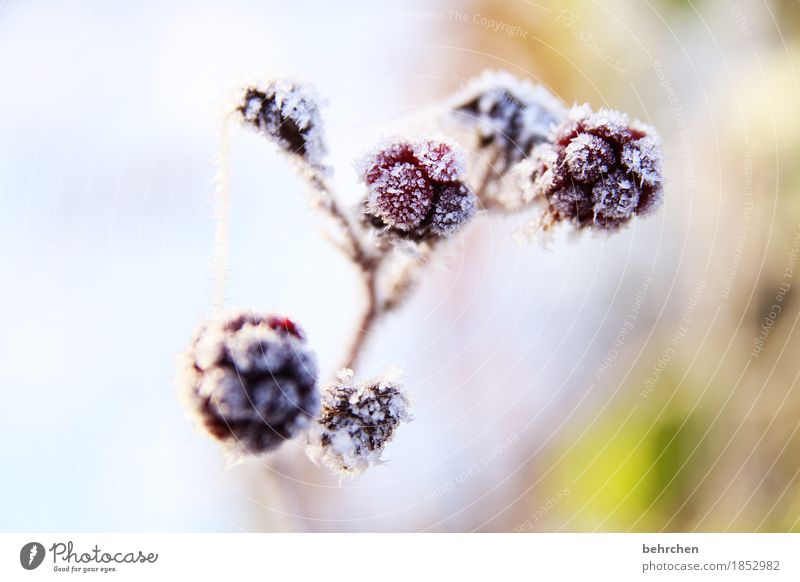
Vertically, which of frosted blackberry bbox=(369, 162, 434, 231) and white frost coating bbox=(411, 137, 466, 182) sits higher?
white frost coating bbox=(411, 137, 466, 182)

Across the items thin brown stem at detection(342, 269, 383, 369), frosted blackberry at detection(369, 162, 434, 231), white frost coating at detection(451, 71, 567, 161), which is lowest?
thin brown stem at detection(342, 269, 383, 369)

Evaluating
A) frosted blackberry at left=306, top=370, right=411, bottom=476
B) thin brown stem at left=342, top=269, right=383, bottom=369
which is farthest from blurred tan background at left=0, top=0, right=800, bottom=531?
frosted blackberry at left=306, top=370, right=411, bottom=476

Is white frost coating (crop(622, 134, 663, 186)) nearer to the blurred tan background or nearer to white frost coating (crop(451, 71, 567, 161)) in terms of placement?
white frost coating (crop(451, 71, 567, 161))

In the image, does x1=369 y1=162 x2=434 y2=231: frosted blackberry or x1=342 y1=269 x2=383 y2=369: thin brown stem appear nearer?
x1=369 y1=162 x2=434 y2=231: frosted blackberry

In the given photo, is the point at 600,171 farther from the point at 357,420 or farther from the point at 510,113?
the point at 357,420

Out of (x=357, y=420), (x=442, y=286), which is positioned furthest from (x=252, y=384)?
(x=442, y=286)

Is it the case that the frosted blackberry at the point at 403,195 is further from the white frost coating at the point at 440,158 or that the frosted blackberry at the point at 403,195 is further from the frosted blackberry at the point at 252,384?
the frosted blackberry at the point at 252,384

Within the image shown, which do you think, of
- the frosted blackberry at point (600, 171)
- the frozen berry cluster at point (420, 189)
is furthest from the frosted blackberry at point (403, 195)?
the frosted blackberry at point (600, 171)
